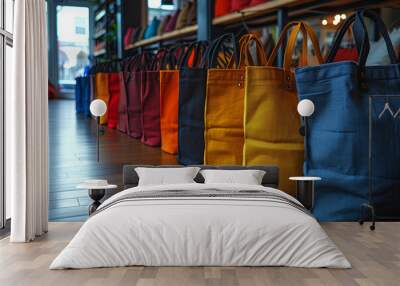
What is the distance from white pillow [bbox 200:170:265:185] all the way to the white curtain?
904 millimetres

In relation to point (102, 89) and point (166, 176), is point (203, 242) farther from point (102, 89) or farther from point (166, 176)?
point (102, 89)

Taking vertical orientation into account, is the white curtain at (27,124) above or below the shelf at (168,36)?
below

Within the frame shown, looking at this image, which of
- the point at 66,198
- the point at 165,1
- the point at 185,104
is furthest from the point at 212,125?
the point at 165,1

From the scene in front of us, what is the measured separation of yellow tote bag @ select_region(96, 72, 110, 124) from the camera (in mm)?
5247

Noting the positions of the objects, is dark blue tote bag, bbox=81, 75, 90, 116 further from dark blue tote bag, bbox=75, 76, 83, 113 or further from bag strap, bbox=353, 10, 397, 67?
bag strap, bbox=353, 10, 397, 67

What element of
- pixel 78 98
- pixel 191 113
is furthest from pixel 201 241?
pixel 78 98

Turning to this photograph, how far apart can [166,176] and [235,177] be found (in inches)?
14.7

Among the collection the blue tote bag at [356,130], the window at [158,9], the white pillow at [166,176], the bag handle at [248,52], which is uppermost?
the window at [158,9]

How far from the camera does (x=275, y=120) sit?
10.9ft

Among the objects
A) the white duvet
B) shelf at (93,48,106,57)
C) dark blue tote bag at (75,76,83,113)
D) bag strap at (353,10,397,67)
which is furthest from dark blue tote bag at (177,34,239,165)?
shelf at (93,48,106,57)

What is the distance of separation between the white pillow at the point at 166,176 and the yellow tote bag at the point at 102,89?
2.07 metres

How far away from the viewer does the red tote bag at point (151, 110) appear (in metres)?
4.27

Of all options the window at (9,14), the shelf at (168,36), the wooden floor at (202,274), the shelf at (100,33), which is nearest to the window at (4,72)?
the window at (9,14)

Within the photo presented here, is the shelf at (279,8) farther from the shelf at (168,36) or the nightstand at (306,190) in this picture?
the nightstand at (306,190)
